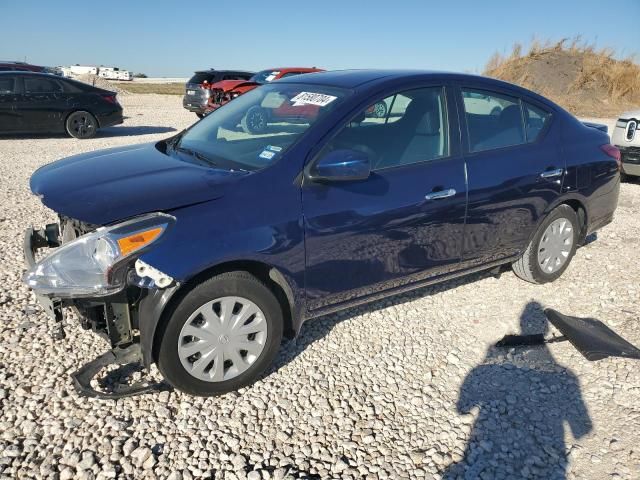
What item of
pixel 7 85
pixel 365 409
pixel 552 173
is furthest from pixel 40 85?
pixel 365 409

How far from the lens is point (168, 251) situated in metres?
2.48

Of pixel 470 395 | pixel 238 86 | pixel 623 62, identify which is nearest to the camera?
pixel 470 395

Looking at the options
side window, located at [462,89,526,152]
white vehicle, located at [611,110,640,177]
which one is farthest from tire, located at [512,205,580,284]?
white vehicle, located at [611,110,640,177]

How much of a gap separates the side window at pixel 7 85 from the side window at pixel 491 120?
10881 millimetres

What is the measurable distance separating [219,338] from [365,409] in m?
0.90

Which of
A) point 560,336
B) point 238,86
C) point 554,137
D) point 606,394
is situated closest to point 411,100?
point 554,137

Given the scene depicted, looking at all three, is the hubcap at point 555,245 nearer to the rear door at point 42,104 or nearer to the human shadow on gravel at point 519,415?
the human shadow on gravel at point 519,415

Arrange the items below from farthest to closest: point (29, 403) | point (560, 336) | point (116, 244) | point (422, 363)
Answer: point (560, 336), point (422, 363), point (29, 403), point (116, 244)

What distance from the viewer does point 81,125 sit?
40.0ft

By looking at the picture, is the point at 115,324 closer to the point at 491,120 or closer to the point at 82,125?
the point at 491,120

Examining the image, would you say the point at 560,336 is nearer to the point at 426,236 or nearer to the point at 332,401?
the point at 426,236

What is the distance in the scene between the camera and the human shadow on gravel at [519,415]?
2.48 meters

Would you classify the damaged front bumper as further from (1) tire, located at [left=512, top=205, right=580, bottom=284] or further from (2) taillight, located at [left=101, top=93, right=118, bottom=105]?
(2) taillight, located at [left=101, top=93, right=118, bottom=105]

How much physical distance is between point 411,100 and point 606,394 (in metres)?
2.22
